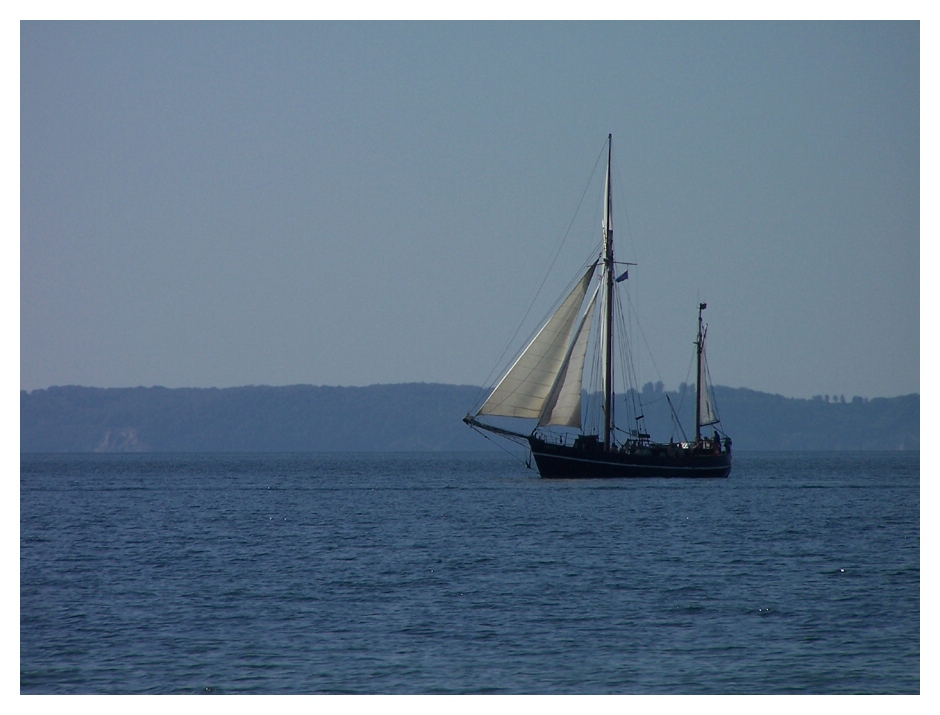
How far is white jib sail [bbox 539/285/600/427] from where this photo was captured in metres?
66.4

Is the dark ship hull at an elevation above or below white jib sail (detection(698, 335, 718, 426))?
below

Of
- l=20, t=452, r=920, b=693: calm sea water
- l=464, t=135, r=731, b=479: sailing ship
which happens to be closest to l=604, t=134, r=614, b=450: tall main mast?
l=464, t=135, r=731, b=479: sailing ship

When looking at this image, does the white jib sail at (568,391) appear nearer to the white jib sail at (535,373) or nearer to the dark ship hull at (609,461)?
the white jib sail at (535,373)

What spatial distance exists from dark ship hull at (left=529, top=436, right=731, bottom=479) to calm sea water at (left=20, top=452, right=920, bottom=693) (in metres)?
14.3

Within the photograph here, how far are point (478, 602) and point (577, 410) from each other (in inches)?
1562

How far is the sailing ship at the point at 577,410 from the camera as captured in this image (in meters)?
65.4

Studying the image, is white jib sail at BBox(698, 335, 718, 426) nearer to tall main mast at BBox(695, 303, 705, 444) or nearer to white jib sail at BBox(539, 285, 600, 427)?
tall main mast at BBox(695, 303, 705, 444)

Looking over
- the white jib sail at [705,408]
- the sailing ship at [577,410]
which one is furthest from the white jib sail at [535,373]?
the white jib sail at [705,408]

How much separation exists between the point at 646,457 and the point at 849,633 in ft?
157

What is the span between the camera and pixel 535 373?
65312mm

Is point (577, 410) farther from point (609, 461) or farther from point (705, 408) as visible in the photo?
point (705, 408)

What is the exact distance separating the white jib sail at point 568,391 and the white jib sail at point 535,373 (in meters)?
0.52

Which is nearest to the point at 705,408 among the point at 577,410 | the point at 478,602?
the point at 577,410
